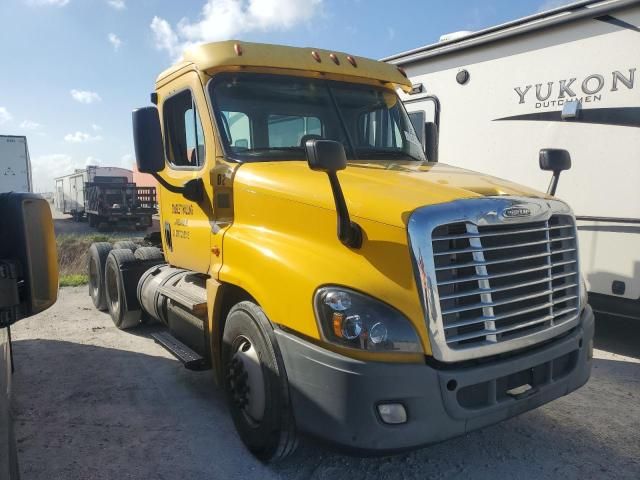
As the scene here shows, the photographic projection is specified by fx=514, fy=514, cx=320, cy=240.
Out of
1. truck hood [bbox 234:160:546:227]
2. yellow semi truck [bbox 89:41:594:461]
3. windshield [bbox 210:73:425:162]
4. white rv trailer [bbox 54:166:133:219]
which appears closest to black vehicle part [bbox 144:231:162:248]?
yellow semi truck [bbox 89:41:594:461]

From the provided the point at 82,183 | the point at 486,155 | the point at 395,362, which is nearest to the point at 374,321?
the point at 395,362

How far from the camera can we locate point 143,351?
560 centimetres

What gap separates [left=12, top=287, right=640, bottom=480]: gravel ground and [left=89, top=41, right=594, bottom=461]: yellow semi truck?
441 mm

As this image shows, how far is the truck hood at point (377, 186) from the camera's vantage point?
2.79 m

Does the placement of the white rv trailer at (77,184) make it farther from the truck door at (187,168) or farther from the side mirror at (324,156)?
the side mirror at (324,156)

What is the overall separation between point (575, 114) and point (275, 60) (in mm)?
3325

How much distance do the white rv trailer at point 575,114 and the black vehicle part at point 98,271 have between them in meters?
4.56

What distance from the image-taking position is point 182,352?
13.4 ft

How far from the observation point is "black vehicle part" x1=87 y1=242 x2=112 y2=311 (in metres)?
6.92

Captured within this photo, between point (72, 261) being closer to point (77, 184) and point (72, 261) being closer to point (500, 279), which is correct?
point (500, 279)

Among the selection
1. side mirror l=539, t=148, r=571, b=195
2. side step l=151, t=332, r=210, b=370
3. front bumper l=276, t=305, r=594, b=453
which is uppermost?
side mirror l=539, t=148, r=571, b=195

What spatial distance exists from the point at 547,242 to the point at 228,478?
239cm

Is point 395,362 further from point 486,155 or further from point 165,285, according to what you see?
point 486,155

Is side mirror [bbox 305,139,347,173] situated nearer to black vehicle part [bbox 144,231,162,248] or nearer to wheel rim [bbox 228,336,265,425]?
wheel rim [bbox 228,336,265,425]
